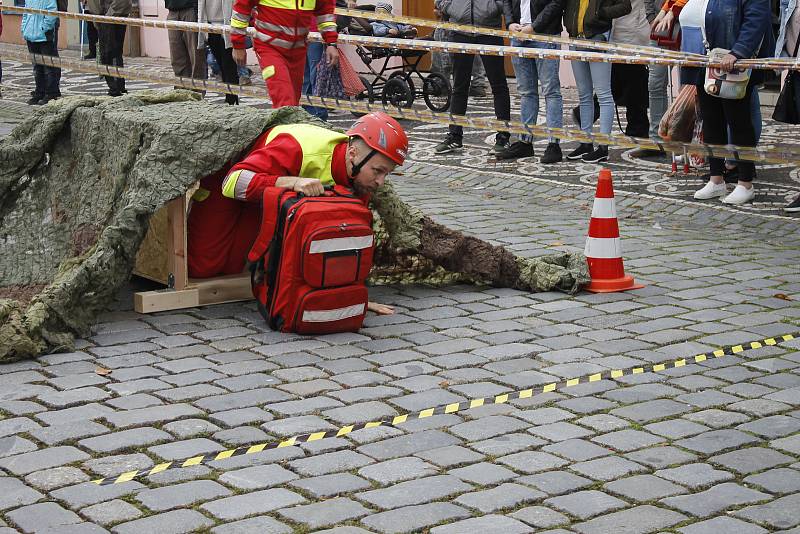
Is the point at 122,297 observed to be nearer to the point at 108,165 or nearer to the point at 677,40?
the point at 108,165

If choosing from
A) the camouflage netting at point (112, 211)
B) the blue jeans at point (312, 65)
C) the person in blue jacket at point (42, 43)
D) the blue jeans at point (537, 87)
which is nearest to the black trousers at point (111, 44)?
the person in blue jacket at point (42, 43)

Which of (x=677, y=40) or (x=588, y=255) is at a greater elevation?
(x=677, y=40)

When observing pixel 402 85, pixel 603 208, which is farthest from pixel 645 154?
pixel 603 208

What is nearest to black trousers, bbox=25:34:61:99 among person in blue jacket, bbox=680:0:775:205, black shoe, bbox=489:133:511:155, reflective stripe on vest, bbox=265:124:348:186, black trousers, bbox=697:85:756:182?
black shoe, bbox=489:133:511:155

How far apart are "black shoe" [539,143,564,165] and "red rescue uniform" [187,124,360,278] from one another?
5.39 meters

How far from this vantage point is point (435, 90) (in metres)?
15.6

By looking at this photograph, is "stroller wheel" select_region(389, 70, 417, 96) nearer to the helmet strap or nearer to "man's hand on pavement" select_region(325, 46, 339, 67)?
"man's hand on pavement" select_region(325, 46, 339, 67)

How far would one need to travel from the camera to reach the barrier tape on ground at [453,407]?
4461 millimetres

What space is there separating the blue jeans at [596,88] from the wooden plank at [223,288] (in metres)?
5.07

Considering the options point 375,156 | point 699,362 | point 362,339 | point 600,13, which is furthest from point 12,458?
point 600,13

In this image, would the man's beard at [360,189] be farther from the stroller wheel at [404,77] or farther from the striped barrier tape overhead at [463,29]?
the stroller wheel at [404,77]

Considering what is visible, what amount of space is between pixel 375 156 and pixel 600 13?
5.50 meters

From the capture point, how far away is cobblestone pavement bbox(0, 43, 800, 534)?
4.12 meters

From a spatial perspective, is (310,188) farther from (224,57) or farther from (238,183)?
(224,57)
